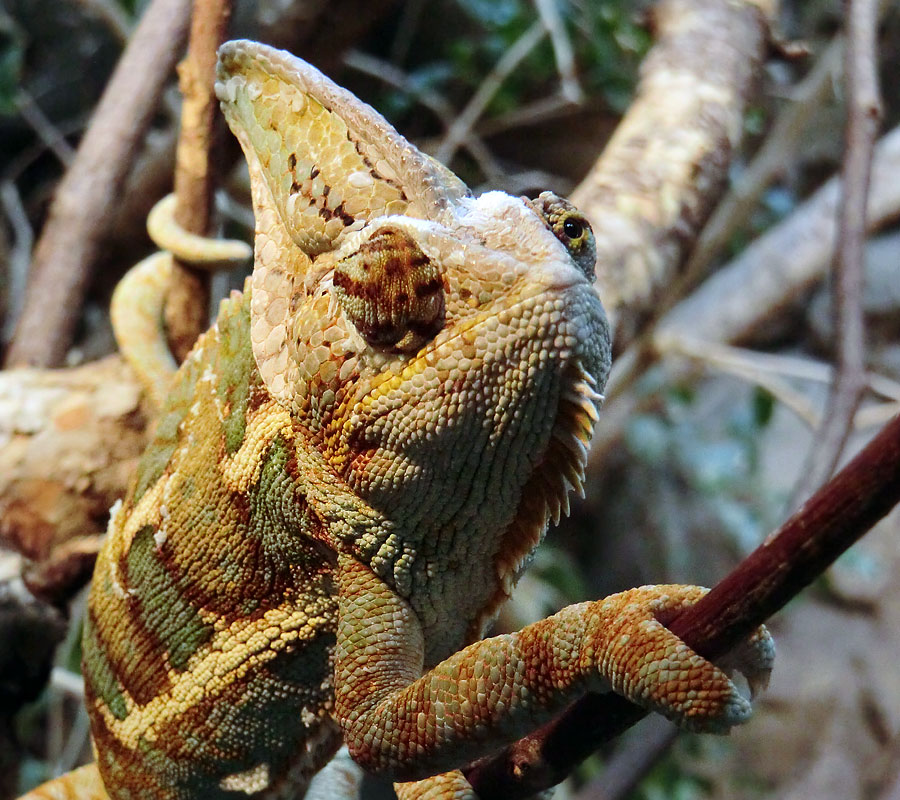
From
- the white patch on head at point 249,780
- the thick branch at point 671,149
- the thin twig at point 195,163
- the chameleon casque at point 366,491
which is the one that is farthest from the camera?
the thick branch at point 671,149

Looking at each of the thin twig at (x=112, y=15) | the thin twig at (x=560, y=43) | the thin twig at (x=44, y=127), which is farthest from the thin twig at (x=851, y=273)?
the thin twig at (x=44, y=127)

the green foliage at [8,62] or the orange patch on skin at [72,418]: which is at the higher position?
the green foliage at [8,62]

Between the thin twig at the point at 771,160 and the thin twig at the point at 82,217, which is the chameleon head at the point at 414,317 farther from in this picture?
the thin twig at the point at 771,160

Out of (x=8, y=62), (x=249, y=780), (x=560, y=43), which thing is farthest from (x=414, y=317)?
(x=8, y=62)

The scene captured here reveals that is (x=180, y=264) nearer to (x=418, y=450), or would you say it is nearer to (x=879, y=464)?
(x=418, y=450)

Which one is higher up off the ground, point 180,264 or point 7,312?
point 180,264

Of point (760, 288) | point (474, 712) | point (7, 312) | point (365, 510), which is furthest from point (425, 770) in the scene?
point (760, 288)

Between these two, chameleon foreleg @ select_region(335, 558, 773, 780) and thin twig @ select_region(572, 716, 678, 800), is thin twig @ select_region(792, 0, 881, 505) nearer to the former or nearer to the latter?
thin twig @ select_region(572, 716, 678, 800)
